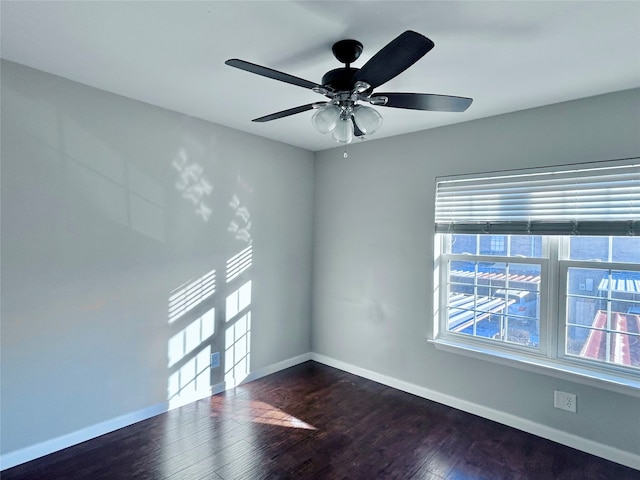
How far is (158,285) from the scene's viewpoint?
2.75 metres

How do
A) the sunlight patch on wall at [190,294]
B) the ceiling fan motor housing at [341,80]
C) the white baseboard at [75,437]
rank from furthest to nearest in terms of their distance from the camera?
1. the sunlight patch on wall at [190,294]
2. the white baseboard at [75,437]
3. the ceiling fan motor housing at [341,80]

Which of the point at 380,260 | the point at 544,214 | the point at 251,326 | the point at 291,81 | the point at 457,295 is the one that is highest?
the point at 291,81

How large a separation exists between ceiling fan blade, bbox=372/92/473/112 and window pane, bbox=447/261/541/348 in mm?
1574

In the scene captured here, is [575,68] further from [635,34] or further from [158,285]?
[158,285]

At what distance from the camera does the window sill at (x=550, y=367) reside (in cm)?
226

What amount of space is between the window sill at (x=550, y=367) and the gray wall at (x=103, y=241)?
193 centimetres

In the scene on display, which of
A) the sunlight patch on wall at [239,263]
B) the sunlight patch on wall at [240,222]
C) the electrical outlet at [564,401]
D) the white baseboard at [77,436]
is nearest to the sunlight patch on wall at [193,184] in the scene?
the sunlight patch on wall at [240,222]

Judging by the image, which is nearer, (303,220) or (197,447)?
(197,447)

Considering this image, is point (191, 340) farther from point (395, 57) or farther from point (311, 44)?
point (395, 57)

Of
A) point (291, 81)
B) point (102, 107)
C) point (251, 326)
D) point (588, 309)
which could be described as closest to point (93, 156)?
point (102, 107)

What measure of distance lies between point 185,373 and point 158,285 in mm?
790

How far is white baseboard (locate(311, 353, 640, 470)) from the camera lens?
2271mm

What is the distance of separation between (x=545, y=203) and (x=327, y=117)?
1.83m

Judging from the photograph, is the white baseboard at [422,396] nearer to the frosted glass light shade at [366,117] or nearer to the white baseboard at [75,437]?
the white baseboard at [75,437]
